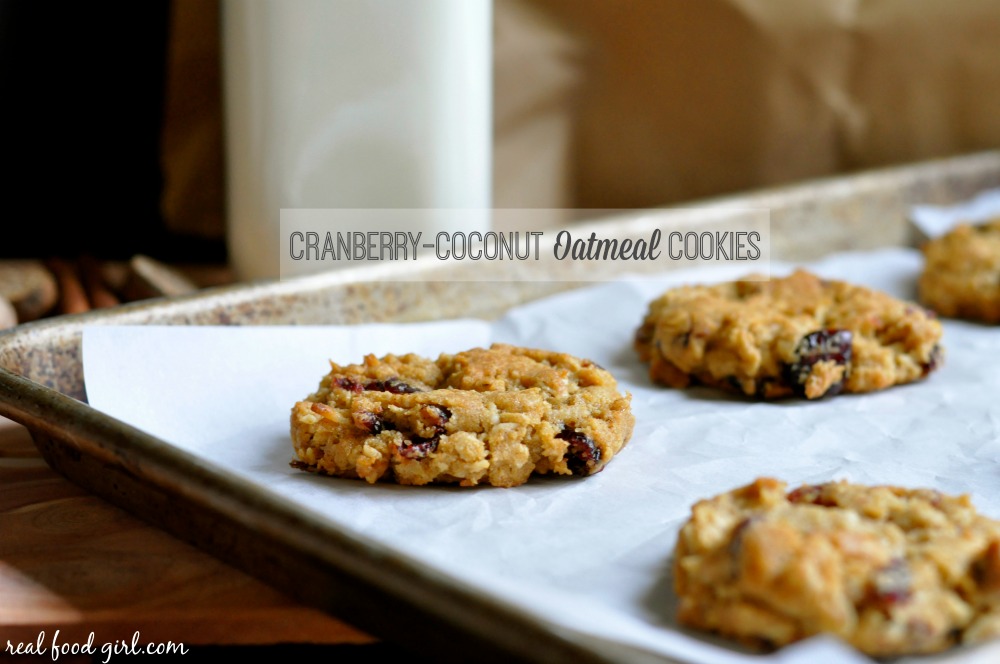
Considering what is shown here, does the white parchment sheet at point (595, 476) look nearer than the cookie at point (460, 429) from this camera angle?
Yes

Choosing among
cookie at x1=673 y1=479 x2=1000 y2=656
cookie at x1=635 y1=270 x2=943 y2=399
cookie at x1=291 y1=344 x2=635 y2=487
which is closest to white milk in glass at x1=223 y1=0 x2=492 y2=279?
cookie at x1=635 y1=270 x2=943 y2=399

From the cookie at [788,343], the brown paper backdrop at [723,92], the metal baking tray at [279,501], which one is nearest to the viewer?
the metal baking tray at [279,501]

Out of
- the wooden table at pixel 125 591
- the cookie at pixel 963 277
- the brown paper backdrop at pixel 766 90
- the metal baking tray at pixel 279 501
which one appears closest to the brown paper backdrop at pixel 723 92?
the brown paper backdrop at pixel 766 90

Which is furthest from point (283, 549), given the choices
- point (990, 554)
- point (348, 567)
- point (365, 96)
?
point (365, 96)

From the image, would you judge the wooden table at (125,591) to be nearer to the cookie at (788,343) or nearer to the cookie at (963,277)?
the cookie at (788,343)

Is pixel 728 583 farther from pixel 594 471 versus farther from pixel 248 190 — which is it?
pixel 248 190

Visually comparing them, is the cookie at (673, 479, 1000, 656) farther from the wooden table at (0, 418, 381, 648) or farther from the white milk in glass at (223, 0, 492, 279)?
the white milk in glass at (223, 0, 492, 279)

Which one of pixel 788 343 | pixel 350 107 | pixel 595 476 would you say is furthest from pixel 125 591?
pixel 350 107

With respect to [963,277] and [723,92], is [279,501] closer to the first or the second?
[963,277]
